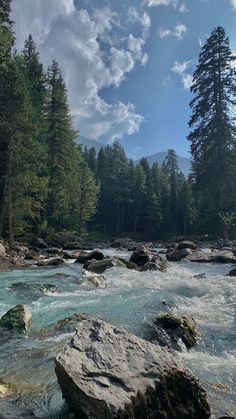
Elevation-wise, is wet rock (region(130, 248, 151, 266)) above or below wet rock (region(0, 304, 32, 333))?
above

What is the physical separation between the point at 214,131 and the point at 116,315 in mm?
38784

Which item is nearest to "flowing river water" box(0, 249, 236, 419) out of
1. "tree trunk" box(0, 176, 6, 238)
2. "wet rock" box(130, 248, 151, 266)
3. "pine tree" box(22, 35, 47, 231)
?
"wet rock" box(130, 248, 151, 266)

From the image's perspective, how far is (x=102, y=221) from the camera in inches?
3344

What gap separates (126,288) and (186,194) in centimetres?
6446

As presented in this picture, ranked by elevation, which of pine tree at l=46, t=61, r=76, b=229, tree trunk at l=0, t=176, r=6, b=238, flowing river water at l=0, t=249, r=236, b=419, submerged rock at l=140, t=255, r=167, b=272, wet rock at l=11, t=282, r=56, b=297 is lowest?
flowing river water at l=0, t=249, r=236, b=419

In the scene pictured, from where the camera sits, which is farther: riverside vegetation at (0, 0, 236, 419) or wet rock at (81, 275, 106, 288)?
wet rock at (81, 275, 106, 288)

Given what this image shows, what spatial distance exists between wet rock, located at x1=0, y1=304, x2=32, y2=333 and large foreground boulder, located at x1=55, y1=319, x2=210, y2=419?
10.9 ft

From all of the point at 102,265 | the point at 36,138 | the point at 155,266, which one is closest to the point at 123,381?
the point at 155,266

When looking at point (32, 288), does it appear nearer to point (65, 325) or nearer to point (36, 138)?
point (65, 325)

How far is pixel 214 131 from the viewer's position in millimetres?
45000

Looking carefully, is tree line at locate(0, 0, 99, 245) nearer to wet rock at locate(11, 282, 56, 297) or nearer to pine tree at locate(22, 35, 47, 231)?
pine tree at locate(22, 35, 47, 231)

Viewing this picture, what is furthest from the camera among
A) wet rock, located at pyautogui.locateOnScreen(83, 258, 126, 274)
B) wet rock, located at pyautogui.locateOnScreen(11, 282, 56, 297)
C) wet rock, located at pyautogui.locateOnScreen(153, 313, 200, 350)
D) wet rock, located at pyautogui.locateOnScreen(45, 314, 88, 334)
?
wet rock, located at pyautogui.locateOnScreen(83, 258, 126, 274)

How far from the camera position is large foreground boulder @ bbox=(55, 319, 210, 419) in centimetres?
426

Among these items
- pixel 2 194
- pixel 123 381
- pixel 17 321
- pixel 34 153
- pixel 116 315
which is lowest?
pixel 116 315
